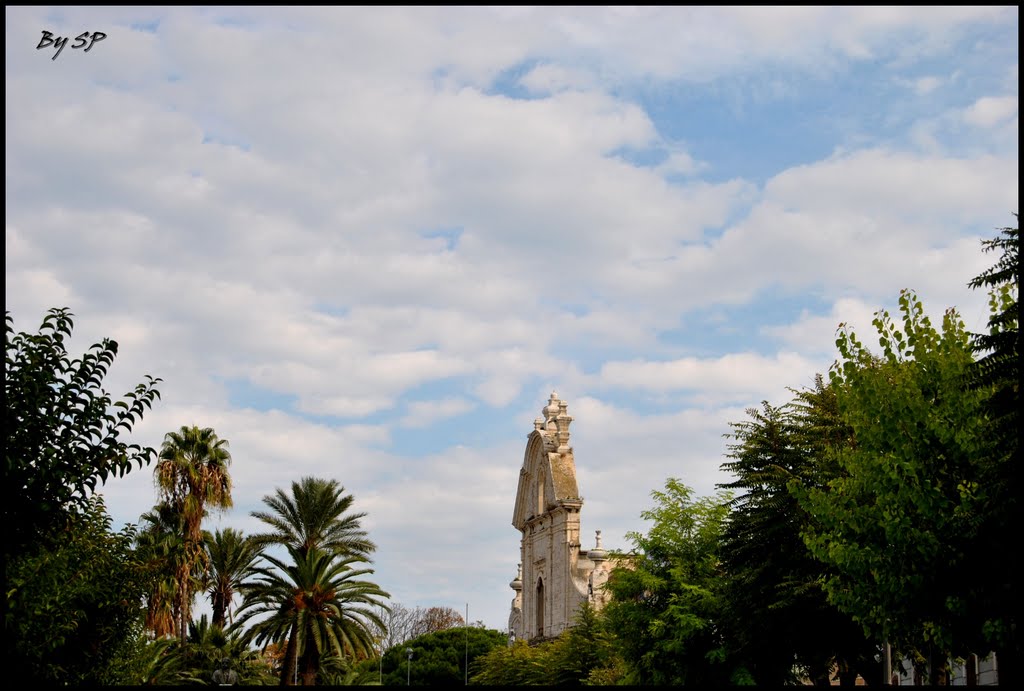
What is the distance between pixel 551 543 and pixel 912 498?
4947 centimetres

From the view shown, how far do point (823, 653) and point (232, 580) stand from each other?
2997 centimetres

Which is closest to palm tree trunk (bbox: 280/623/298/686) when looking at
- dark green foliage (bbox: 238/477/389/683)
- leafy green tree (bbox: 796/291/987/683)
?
dark green foliage (bbox: 238/477/389/683)

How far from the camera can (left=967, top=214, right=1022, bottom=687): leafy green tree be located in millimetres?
19156

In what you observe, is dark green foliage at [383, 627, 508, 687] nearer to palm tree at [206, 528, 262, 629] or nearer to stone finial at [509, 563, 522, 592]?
stone finial at [509, 563, 522, 592]

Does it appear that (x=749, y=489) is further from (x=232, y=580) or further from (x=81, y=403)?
(x=232, y=580)

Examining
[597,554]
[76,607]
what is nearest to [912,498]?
[76,607]

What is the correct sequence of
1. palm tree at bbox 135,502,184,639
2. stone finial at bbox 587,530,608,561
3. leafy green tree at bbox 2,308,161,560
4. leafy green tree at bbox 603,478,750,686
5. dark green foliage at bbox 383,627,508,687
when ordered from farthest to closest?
dark green foliage at bbox 383,627,508,687, stone finial at bbox 587,530,608,561, palm tree at bbox 135,502,184,639, leafy green tree at bbox 603,478,750,686, leafy green tree at bbox 2,308,161,560

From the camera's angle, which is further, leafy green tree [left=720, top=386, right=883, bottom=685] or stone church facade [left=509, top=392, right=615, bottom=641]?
stone church facade [left=509, top=392, right=615, bottom=641]

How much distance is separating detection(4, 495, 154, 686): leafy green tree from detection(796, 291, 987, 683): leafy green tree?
13.8m

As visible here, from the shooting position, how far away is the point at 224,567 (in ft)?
168

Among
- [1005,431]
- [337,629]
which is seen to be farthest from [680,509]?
[1005,431]

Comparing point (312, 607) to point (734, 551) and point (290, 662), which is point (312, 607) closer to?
Answer: point (290, 662)

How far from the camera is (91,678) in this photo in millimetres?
21641

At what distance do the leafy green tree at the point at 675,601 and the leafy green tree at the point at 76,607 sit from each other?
16.8 metres
